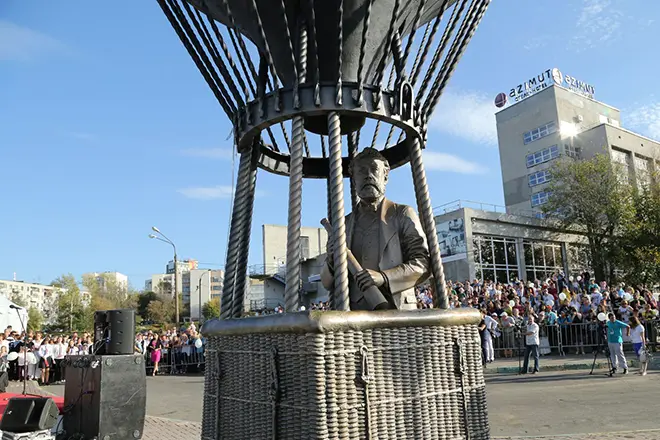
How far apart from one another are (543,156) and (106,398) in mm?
46791

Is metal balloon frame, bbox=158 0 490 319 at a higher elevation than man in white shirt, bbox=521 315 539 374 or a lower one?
higher

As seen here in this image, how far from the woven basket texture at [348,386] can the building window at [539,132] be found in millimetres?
48354

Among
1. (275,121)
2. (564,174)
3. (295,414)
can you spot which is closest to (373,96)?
(275,121)

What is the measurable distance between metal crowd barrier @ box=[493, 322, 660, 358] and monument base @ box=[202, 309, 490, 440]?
15.1 metres

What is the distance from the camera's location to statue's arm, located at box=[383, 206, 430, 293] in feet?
11.7

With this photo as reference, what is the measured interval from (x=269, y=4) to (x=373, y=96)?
1.05m

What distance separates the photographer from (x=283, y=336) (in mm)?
3002

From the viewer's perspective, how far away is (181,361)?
71.5 ft

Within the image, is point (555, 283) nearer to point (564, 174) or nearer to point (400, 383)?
point (564, 174)

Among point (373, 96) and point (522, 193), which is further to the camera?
point (522, 193)

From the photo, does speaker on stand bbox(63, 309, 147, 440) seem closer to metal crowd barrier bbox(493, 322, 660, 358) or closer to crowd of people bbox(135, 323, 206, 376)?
crowd of people bbox(135, 323, 206, 376)

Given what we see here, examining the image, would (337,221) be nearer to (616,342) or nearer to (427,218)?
(427,218)

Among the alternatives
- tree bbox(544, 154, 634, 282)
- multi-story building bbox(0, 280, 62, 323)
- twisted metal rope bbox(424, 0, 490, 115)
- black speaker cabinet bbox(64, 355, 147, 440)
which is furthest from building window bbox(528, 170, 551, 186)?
multi-story building bbox(0, 280, 62, 323)

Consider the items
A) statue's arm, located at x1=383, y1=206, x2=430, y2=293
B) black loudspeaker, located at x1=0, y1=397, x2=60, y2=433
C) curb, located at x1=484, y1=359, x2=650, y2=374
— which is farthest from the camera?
curb, located at x1=484, y1=359, x2=650, y2=374
